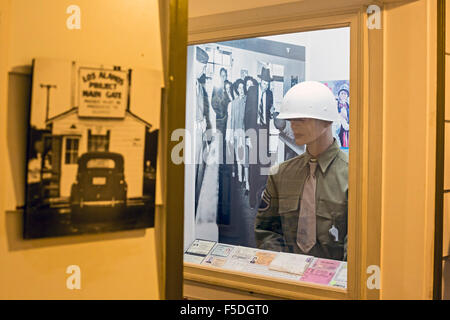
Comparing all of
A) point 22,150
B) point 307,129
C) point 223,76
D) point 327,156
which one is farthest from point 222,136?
point 22,150

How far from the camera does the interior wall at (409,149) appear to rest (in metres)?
1.87

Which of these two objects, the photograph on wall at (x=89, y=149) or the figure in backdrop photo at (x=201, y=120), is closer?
the photograph on wall at (x=89, y=149)

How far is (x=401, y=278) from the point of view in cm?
190

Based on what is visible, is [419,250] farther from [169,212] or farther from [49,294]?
[49,294]

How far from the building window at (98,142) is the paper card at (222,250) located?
1475mm

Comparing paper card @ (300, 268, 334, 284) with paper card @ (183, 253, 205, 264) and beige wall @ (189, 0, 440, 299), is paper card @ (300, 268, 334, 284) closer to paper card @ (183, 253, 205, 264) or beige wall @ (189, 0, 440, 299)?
beige wall @ (189, 0, 440, 299)

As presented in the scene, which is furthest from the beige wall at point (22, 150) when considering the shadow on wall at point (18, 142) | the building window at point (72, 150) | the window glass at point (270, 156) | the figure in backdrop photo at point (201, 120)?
the figure in backdrop photo at point (201, 120)

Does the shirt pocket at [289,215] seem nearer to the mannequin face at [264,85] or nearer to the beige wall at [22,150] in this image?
the mannequin face at [264,85]

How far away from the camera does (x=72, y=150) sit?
1188 millimetres

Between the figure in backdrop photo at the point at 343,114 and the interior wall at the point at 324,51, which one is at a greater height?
the interior wall at the point at 324,51

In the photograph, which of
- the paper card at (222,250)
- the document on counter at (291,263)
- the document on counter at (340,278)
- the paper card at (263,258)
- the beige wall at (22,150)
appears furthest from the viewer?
the paper card at (222,250)

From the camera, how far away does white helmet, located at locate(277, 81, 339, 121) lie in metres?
2.40

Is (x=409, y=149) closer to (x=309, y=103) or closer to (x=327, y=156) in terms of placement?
(x=327, y=156)

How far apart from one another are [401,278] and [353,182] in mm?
410
